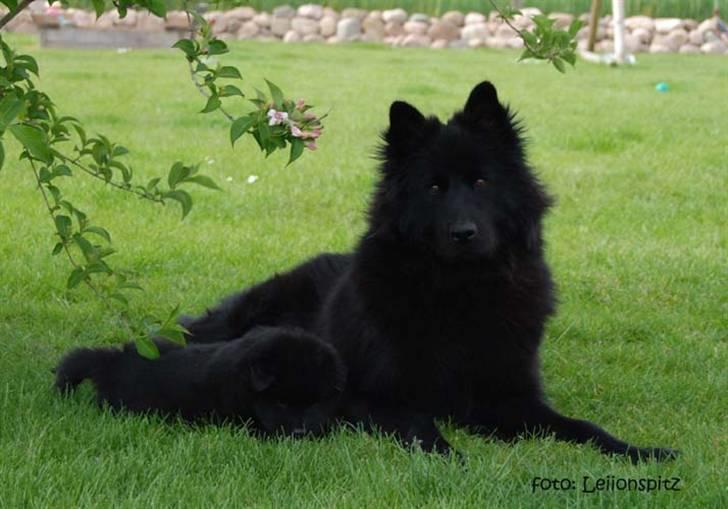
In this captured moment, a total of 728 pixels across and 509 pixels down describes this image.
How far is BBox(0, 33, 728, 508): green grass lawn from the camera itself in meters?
3.72

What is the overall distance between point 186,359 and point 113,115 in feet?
31.0

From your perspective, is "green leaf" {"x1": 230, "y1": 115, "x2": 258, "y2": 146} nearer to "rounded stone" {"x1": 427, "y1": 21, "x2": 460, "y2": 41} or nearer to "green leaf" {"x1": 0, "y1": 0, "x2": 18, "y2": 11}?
→ "green leaf" {"x1": 0, "y1": 0, "x2": 18, "y2": 11}

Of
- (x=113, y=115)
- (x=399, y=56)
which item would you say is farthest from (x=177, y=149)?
(x=399, y=56)

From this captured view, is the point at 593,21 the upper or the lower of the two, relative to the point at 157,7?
lower

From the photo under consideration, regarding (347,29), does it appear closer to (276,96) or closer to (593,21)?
(593,21)

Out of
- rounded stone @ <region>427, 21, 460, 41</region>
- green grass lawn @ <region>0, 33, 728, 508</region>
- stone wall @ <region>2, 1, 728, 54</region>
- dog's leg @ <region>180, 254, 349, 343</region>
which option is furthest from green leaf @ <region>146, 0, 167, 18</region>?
rounded stone @ <region>427, 21, 460, 41</region>

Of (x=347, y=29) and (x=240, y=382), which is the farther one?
(x=347, y=29)

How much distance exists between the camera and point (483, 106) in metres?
4.72

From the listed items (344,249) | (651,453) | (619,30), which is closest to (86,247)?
(651,453)

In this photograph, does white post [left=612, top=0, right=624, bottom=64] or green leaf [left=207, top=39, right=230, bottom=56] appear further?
white post [left=612, top=0, right=624, bottom=64]

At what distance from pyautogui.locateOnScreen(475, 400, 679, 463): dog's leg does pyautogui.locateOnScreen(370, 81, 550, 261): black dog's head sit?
634mm

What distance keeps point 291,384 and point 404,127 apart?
44.3 inches

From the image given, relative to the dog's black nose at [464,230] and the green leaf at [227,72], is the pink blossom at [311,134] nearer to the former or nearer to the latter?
the green leaf at [227,72]

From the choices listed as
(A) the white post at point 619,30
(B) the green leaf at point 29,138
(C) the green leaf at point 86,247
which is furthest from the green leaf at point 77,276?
(A) the white post at point 619,30
